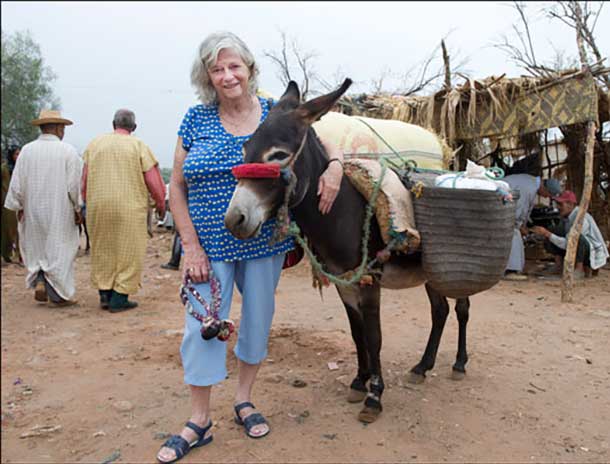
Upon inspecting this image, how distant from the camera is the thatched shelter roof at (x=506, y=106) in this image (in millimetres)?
5391

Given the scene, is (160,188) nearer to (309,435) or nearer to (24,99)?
(309,435)

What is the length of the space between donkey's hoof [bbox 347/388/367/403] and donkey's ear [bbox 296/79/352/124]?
5.21 ft

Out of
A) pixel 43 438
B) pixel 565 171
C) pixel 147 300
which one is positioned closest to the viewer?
pixel 43 438

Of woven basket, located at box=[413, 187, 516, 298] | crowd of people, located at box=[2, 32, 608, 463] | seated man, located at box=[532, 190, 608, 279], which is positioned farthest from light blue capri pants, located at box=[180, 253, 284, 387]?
seated man, located at box=[532, 190, 608, 279]

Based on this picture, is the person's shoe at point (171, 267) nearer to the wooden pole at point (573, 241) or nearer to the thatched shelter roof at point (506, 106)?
the thatched shelter roof at point (506, 106)

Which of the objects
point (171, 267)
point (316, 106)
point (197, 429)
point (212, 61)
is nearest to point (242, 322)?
point (197, 429)

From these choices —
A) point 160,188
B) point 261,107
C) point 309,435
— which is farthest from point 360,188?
point 160,188

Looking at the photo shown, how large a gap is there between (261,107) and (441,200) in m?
0.96

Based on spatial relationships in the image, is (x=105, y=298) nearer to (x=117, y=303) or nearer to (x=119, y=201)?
(x=117, y=303)

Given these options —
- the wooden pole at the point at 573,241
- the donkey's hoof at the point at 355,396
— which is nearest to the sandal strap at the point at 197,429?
the donkey's hoof at the point at 355,396

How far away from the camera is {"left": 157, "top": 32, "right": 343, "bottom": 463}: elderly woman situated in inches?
87.2

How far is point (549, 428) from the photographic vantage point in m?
2.56

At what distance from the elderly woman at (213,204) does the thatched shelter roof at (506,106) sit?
13.6 feet

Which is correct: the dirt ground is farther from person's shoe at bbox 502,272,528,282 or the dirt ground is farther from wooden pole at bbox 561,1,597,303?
person's shoe at bbox 502,272,528,282
